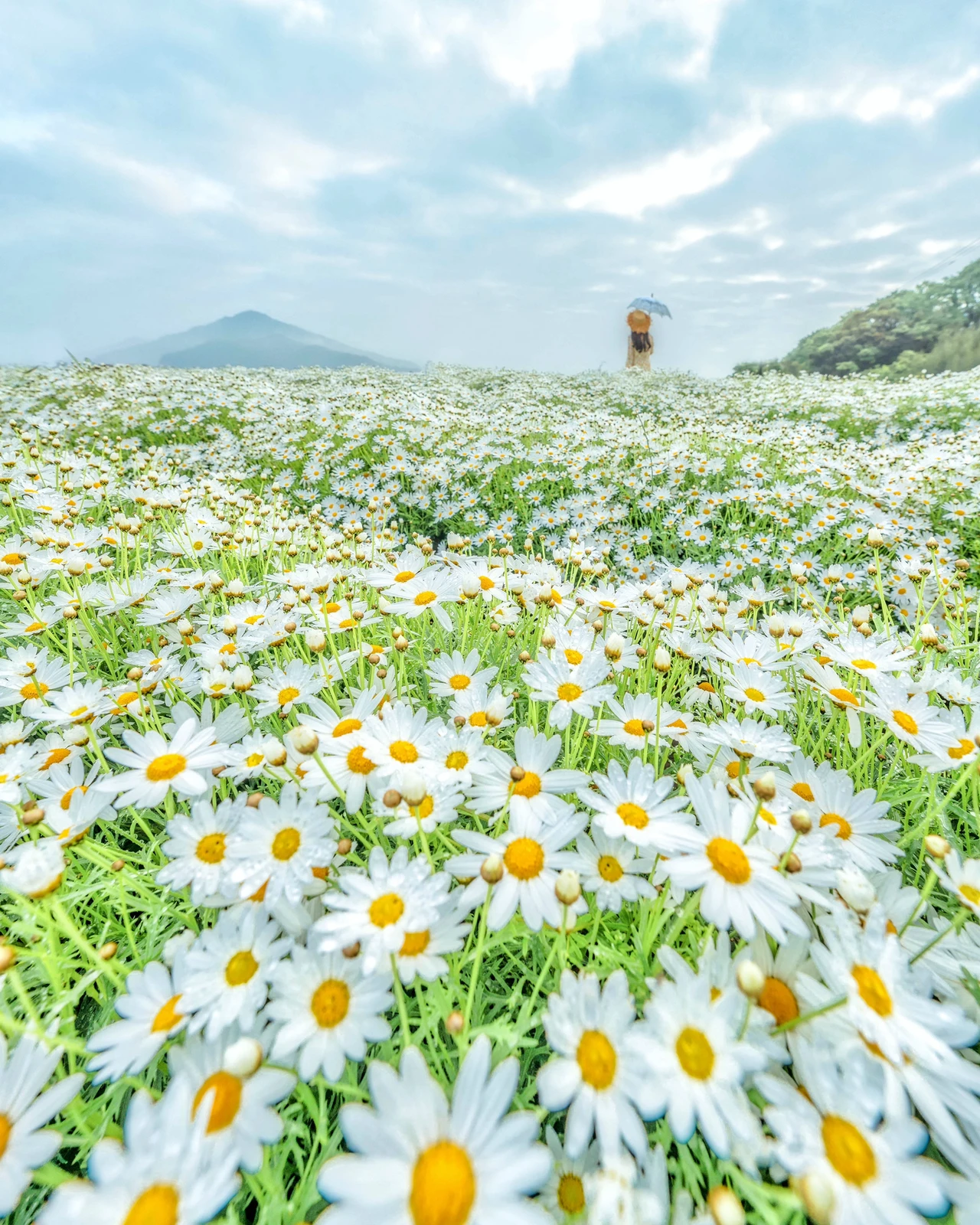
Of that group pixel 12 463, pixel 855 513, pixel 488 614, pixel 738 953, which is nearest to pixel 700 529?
pixel 855 513

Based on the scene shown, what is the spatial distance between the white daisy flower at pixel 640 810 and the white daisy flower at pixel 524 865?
0.18 feet

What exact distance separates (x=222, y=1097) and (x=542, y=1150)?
1.23 ft

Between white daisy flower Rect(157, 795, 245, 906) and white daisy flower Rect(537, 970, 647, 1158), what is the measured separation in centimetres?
54

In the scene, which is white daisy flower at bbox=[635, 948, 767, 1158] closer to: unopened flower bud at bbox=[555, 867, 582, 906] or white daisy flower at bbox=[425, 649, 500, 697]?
unopened flower bud at bbox=[555, 867, 582, 906]

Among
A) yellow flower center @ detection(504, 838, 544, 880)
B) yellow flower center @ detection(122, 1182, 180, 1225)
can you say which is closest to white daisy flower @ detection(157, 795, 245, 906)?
yellow flower center @ detection(122, 1182, 180, 1225)

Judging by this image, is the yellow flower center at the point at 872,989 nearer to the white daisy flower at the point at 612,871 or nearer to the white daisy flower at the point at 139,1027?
the white daisy flower at the point at 612,871


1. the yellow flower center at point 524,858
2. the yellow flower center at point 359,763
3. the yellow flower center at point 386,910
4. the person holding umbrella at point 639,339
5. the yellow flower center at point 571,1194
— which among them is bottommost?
the yellow flower center at point 571,1194

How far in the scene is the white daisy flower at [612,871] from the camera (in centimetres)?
87

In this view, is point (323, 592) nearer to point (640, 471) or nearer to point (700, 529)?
point (700, 529)

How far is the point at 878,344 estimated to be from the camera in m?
22.8

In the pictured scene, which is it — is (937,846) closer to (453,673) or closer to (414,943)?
(414,943)

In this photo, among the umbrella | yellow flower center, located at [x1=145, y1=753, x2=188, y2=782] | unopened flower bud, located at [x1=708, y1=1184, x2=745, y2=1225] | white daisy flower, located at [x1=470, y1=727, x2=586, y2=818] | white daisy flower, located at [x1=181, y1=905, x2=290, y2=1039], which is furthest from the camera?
the umbrella

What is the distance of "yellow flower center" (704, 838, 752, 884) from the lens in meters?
0.75

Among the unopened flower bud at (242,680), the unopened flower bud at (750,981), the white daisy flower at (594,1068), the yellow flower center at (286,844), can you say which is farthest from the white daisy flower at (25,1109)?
the unopened flower bud at (750,981)
